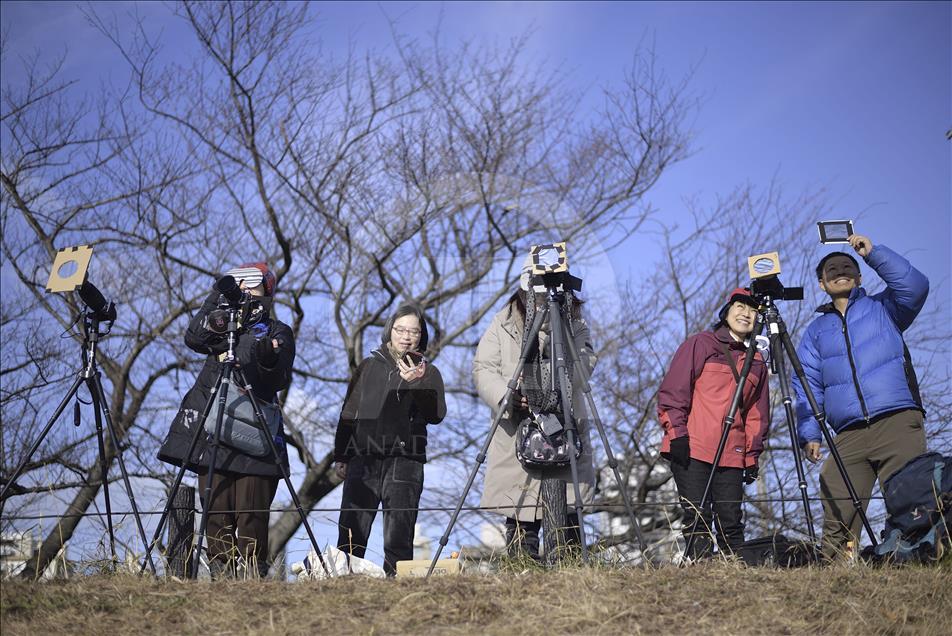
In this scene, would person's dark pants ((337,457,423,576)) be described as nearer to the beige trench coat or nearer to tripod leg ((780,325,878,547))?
the beige trench coat

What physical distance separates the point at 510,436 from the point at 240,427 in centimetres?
140

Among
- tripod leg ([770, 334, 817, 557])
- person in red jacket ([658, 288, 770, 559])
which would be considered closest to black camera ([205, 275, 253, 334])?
person in red jacket ([658, 288, 770, 559])

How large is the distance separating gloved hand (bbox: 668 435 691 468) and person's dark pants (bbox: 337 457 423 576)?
1323 mm

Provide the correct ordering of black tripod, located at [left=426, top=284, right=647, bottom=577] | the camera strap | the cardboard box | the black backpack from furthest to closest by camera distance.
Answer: the camera strap → black tripod, located at [left=426, top=284, right=647, bottom=577] → the cardboard box → the black backpack

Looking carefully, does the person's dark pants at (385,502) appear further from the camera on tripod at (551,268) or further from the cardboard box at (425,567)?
the camera on tripod at (551,268)

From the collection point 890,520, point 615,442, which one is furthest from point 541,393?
point 615,442

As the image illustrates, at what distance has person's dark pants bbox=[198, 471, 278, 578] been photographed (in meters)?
4.32

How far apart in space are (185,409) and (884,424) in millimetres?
3536

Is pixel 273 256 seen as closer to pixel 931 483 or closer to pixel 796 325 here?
pixel 796 325

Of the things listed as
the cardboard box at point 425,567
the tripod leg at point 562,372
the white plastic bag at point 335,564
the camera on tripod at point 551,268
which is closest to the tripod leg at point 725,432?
the tripod leg at point 562,372

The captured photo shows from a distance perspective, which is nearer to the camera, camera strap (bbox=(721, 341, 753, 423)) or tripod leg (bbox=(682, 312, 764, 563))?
tripod leg (bbox=(682, 312, 764, 563))

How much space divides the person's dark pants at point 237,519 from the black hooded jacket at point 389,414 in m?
0.47

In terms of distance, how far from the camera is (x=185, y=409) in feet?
14.8

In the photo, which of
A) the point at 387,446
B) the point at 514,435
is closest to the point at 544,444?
the point at 514,435
